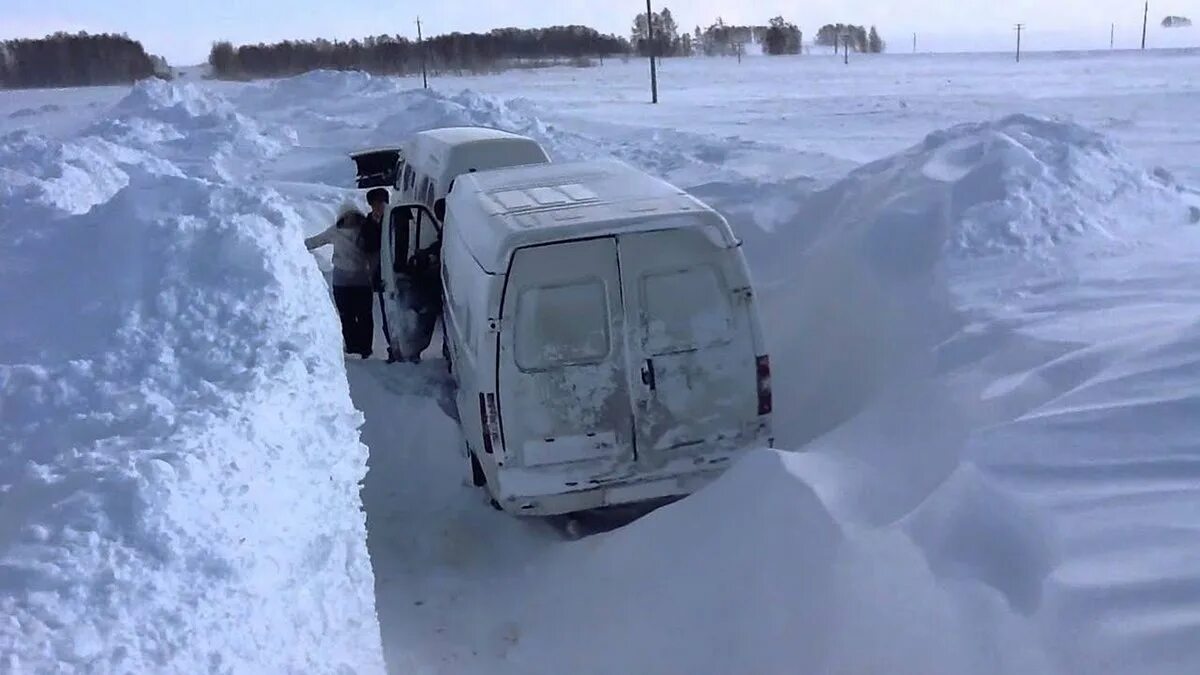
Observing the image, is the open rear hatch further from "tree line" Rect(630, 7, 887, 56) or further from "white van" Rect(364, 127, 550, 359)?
"tree line" Rect(630, 7, 887, 56)

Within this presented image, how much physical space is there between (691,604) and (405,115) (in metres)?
22.7

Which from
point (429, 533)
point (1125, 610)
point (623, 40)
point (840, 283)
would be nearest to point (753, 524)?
A: point (1125, 610)

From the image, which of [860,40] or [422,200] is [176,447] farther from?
[860,40]

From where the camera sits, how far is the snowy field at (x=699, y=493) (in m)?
3.59

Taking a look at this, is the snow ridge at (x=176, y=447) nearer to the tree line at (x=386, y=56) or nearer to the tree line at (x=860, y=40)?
the tree line at (x=386, y=56)

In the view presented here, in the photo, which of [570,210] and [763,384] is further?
[570,210]

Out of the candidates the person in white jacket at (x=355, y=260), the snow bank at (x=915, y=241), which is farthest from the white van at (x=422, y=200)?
the snow bank at (x=915, y=241)

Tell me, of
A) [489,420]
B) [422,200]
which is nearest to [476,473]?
[489,420]

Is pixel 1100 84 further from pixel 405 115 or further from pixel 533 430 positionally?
pixel 533 430

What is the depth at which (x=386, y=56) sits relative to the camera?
259ft

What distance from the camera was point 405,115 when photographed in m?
26.0

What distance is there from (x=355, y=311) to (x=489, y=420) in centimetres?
422

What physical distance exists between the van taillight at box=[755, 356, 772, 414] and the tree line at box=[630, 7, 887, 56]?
8957 cm

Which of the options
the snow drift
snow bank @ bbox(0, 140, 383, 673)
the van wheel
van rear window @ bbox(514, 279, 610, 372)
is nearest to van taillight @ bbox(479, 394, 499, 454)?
van rear window @ bbox(514, 279, 610, 372)
